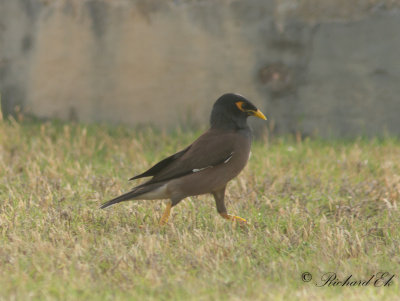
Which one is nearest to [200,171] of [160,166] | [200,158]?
[200,158]

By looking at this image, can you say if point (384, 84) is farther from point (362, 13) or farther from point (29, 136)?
point (29, 136)

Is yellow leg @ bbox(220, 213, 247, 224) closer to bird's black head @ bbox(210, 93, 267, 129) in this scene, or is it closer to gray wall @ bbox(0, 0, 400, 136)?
bird's black head @ bbox(210, 93, 267, 129)

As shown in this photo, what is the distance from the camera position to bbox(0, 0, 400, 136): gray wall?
8117 mm

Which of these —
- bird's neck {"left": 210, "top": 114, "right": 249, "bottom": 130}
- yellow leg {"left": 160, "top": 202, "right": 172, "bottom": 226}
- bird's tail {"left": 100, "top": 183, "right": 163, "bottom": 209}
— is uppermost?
bird's neck {"left": 210, "top": 114, "right": 249, "bottom": 130}

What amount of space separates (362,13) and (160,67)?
96.1 inches

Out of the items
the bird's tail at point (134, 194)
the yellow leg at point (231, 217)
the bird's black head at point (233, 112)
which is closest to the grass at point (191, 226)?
the yellow leg at point (231, 217)

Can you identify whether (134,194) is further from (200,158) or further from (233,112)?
(233,112)

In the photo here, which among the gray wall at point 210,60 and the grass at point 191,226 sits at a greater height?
the gray wall at point 210,60

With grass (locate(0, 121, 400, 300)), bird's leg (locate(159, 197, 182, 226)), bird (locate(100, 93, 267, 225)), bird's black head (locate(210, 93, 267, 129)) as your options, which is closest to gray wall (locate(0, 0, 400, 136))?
grass (locate(0, 121, 400, 300))

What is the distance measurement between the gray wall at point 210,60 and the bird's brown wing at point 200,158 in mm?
3345

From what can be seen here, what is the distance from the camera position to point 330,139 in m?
8.22

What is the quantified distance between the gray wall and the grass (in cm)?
58

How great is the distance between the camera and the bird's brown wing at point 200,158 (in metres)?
4.96

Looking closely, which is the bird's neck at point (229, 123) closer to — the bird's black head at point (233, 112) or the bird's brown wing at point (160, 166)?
the bird's black head at point (233, 112)
